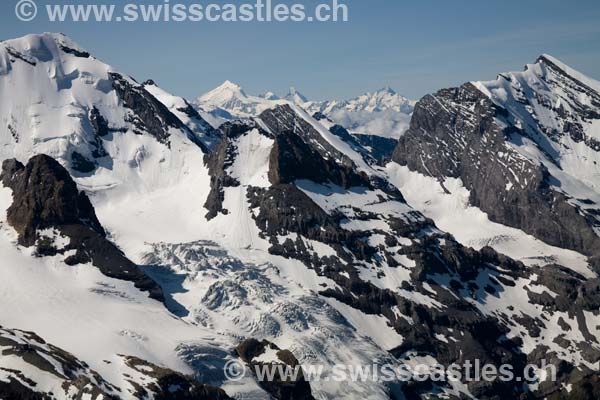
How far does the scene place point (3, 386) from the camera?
7446 inches

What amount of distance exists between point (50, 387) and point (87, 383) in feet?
26.6

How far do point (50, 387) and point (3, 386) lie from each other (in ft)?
34.9

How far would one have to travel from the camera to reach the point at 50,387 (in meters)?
196

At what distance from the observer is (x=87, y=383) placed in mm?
199250

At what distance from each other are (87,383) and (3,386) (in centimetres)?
1854
